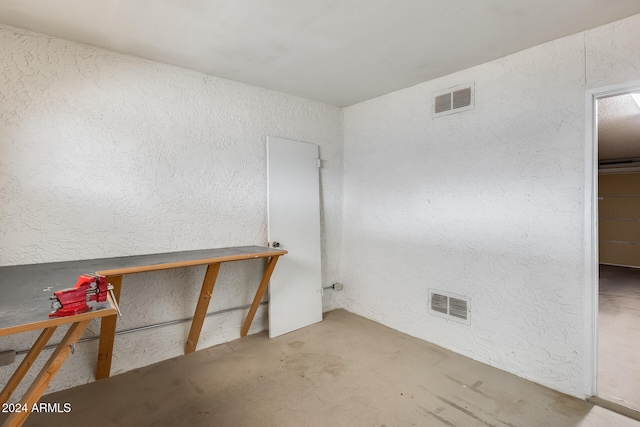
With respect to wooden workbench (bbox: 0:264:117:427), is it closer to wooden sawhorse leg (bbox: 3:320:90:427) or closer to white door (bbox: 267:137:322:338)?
wooden sawhorse leg (bbox: 3:320:90:427)

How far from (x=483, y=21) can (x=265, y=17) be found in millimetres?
1346

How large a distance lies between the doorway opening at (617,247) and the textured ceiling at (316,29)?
653mm

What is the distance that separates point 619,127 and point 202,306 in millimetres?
5368

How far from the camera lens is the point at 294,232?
10.6 ft

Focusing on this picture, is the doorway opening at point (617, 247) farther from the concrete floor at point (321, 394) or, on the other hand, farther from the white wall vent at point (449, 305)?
the white wall vent at point (449, 305)

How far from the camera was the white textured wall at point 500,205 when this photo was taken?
208 centimetres

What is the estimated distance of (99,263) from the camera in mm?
2045

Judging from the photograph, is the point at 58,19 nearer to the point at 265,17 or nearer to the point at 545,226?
the point at 265,17

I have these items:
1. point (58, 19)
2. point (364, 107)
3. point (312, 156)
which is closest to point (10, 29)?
point (58, 19)

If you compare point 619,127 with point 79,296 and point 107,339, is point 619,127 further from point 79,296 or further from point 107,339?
point 107,339

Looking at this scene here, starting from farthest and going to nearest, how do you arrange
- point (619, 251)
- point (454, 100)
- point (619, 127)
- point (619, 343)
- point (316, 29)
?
point (619, 251)
point (619, 127)
point (619, 343)
point (454, 100)
point (316, 29)

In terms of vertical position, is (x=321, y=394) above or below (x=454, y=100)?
below

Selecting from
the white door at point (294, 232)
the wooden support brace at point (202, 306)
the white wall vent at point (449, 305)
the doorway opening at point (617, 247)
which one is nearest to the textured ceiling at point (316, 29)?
the doorway opening at point (617, 247)

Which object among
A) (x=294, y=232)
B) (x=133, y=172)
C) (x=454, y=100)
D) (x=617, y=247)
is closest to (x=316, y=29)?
(x=454, y=100)
